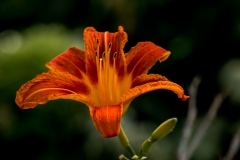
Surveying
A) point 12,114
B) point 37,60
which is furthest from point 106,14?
point 12,114

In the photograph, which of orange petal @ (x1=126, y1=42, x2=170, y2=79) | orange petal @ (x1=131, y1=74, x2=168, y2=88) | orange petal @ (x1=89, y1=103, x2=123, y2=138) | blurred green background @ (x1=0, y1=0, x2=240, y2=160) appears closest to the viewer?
orange petal @ (x1=89, y1=103, x2=123, y2=138)

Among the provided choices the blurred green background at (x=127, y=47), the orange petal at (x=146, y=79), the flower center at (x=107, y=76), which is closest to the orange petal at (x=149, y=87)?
the orange petal at (x=146, y=79)

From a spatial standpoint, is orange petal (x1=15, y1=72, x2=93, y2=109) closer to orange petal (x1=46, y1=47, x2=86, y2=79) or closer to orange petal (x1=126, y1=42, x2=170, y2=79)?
orange petal (x1=46, y1=47, x2=86, y2=79)

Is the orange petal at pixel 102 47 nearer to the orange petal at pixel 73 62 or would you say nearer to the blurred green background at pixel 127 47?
the orange petal at pixel 73 62

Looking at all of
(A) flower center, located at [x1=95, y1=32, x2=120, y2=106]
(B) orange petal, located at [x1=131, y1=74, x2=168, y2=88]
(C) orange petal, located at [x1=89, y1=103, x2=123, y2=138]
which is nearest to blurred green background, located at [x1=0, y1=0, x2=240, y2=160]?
(A) flower center, located at [x1=95, y1=32, x2=120, y2=106]

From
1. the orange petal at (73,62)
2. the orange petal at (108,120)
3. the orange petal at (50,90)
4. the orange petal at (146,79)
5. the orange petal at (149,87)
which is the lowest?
the orange petal at (108,120)

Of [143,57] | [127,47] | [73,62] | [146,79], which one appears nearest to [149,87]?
[146,79]

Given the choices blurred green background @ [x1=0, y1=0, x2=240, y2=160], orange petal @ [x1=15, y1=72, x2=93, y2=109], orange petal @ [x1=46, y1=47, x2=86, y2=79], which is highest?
blurred green background @ [x1=0, y1=0, x2=240, y2=160]
